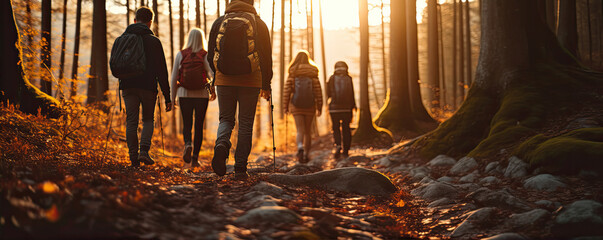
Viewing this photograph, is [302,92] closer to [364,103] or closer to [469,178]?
[469,178]

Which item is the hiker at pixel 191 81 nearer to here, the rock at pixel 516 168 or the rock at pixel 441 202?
the rock at pixel 441 202

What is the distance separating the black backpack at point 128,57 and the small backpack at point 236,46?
1473mm

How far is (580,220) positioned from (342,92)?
6804 millimetres

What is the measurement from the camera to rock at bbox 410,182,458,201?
4930 mm

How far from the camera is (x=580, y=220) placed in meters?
3.23

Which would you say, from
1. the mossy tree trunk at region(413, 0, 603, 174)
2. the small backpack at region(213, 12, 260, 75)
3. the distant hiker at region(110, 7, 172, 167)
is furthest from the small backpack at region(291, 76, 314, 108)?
the small backpack at region(213, 12, 260, 75)

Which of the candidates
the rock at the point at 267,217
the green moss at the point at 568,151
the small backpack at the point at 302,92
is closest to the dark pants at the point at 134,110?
the rock at the point at 267,217

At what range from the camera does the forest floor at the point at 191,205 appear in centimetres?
232

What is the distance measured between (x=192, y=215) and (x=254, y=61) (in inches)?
93.2

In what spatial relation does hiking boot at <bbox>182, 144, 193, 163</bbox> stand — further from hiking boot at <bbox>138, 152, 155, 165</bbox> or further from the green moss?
the green moss

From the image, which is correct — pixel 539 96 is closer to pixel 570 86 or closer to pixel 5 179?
pixel 570 86

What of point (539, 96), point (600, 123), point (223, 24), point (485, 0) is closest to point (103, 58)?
point (223, 24)

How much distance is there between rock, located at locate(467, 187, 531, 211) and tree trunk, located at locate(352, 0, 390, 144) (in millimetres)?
8570

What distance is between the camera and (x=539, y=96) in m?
6.60
